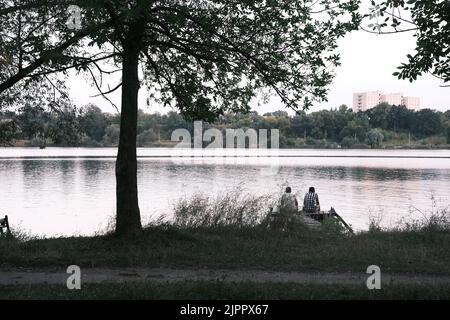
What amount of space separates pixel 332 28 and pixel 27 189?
41944 mm

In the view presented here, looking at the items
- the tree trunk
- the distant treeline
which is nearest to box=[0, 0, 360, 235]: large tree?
the tree trunk

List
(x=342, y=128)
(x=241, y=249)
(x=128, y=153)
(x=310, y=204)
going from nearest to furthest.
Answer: (x=241, y=249)
(x=128, y=153)
(x=310, y=204)
(x=342, y=128)

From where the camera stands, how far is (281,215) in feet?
47.8

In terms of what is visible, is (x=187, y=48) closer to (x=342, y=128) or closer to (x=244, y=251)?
(x=244, y=251)

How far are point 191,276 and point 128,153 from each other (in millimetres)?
3840

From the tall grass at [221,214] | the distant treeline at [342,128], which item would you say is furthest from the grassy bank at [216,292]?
the distant treeline at [342,128]

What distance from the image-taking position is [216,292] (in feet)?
25.5

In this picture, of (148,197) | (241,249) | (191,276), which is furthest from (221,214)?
(148,197)

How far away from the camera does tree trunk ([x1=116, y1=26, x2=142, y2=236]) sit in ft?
40.4

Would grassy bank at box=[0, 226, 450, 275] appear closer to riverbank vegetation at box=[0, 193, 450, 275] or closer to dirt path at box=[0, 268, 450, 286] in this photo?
riverbank vegetation at box=[0, 193, 450, 275]

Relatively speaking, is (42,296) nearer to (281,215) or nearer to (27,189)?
(281,215)

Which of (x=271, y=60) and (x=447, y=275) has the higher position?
(x=271, y=60)

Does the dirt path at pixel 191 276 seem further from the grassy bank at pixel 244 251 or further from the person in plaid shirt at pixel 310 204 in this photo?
the person in plaid shirt at pixel 310 204
